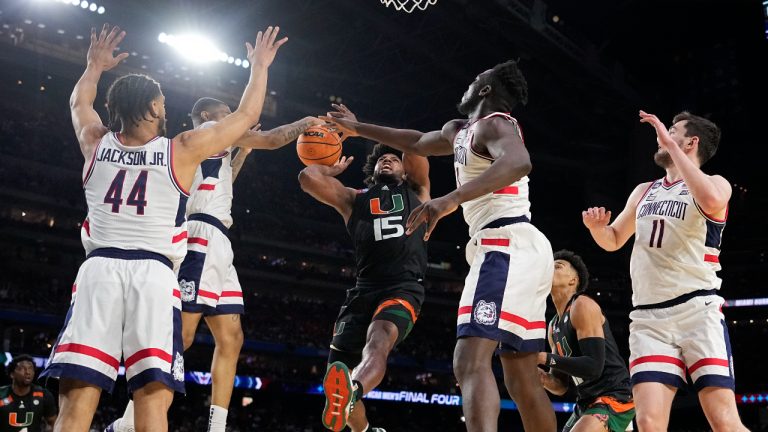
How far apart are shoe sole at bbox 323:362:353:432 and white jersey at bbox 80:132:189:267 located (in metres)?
1.18

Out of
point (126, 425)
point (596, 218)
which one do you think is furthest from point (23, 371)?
point (596, 218)

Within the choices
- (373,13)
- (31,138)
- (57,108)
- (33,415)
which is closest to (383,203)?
(33,415)

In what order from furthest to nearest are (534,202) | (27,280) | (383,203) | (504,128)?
(534,202), (27,280), (383,203), (504,128)

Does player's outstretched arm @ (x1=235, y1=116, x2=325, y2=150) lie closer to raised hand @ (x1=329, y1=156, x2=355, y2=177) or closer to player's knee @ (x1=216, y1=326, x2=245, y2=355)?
raised hand @ (x1=329, y1=156, x2=355, y2=177)

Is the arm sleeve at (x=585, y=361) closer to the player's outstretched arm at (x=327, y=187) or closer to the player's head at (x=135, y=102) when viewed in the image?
the player's outstretched arm at (x=327, y=187)

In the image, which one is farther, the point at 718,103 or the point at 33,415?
the point at 718,103

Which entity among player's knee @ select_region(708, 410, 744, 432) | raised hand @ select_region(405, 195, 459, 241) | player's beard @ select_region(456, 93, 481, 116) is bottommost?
player's knee @ select_region(708, 410, 744, 432)

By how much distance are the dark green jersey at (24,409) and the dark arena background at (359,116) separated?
15809 millimetres

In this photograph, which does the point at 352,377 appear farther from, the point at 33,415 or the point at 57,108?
the point at 57,108

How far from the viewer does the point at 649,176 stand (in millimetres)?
33844

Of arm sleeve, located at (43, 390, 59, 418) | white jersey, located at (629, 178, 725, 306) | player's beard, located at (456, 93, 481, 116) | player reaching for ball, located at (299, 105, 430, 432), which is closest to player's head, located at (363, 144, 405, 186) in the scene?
player reaching for ball, located at (299, 105, 430, 432)

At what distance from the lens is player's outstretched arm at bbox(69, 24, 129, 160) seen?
4746mm

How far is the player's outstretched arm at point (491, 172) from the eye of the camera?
428cm

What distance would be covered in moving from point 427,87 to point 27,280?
17936mm
